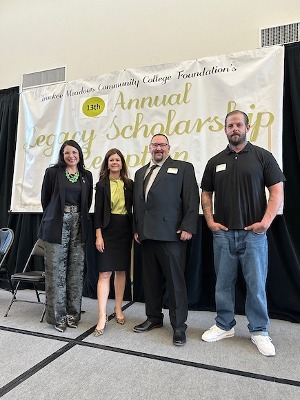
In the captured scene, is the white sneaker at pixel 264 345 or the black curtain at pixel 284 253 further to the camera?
the black curtain at pixel 284 253

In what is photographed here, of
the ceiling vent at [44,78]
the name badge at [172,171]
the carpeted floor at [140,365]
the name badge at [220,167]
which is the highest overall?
the ceiling vent at [44,78]

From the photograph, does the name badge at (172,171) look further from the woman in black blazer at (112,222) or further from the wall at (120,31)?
the wall at (120,31)

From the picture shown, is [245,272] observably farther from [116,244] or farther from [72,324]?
[72,324]

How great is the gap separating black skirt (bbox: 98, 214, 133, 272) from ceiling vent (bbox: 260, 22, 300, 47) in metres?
2.11

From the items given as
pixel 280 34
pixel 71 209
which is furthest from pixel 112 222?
pixel 280 34

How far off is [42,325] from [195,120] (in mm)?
2250

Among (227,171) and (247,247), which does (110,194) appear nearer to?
(227,171)

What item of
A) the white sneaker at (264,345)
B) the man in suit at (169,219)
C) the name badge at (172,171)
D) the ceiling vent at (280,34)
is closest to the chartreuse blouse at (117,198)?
the man in suit at (169,219)

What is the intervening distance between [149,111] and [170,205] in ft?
4.43

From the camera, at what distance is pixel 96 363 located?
6.22ft

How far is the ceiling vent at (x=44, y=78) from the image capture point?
12.6 feet

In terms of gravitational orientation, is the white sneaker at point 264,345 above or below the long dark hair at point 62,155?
below

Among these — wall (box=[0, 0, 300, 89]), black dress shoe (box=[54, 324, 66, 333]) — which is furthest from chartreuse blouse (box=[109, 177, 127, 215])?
wall (box=[0, 0, 300, 89])

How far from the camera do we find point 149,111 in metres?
3.21
